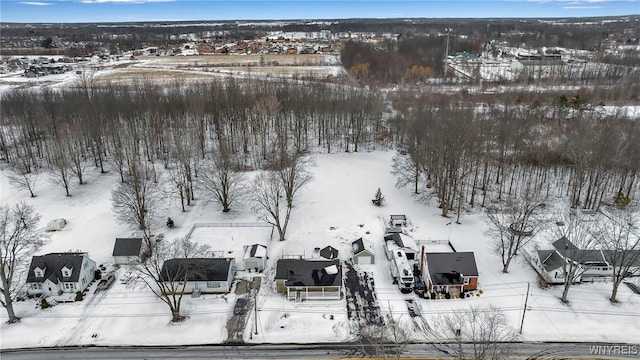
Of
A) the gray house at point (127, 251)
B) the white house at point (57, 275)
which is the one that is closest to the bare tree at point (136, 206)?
the gray house at point (127, 251)

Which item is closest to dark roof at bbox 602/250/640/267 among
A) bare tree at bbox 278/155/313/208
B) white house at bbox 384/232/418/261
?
white house at bbox 384/232/418/261

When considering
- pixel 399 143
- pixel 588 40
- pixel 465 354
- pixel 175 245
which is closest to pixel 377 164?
pixel 399 143

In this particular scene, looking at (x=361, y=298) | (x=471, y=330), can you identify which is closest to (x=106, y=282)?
(x=361, y=298)

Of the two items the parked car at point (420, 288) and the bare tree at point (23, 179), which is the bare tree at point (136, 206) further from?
the parked car at point (420, 288)

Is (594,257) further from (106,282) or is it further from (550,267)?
(106,282)

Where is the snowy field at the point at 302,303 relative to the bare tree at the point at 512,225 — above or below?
below

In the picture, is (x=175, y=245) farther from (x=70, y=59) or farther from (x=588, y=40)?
(x=588, y=40)

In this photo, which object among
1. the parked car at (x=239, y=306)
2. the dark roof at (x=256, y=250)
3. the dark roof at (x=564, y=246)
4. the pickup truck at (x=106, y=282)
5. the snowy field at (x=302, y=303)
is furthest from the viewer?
the dark roof at (x=256, y=250)
